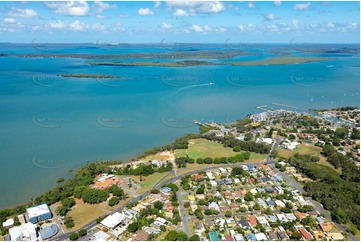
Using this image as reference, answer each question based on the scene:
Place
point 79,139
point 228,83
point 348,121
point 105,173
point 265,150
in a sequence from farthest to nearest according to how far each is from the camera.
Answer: point 228,83 → point 348,121 → point 79,139 → point 265,150 → point 105,173

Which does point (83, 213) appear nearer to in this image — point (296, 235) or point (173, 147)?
point (173, 147)

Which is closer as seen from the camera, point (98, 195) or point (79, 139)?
point (98, 195)

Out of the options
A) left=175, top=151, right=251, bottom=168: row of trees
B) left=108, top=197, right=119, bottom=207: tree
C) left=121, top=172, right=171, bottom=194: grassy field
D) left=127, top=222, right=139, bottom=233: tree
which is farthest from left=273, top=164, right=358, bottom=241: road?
left=108, top=197, right=119, bottom=207: tree

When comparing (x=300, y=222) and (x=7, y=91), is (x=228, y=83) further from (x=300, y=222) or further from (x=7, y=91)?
(x=300, y=222)

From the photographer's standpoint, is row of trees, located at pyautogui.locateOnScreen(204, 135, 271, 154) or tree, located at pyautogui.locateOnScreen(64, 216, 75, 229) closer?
tree, located at pyautogui.locateOnScreen(64, 216, 75, 229)

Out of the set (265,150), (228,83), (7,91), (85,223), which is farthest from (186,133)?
(7,91)

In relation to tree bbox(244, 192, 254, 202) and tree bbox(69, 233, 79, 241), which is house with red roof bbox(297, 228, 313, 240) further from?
tree bbox(69, 233, 79, 241)
